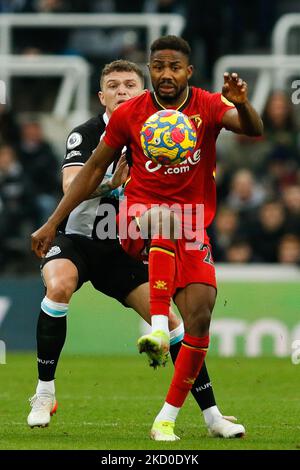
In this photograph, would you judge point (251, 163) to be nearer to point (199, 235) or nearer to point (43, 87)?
point (43, 87)

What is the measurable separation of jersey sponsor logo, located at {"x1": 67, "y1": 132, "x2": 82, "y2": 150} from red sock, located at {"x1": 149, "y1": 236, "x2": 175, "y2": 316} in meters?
1.48

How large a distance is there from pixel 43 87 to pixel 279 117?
3769 mm

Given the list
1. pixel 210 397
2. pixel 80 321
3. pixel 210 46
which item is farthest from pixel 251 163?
pixel 210 397

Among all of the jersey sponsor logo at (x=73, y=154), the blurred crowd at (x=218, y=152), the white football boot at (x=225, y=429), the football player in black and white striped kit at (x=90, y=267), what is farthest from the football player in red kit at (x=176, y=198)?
the blurred crowd at (x=218, y=152)

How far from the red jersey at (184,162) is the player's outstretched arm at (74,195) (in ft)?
0.72

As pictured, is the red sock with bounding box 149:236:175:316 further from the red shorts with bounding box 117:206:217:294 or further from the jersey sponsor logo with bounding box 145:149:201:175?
the jersey sponsor logo with bounding box 145:149:201:175

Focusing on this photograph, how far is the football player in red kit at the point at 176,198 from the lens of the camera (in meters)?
7.74

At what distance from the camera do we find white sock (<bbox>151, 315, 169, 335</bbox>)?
7.61m

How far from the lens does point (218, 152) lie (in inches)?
671

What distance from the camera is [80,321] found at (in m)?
15.0
